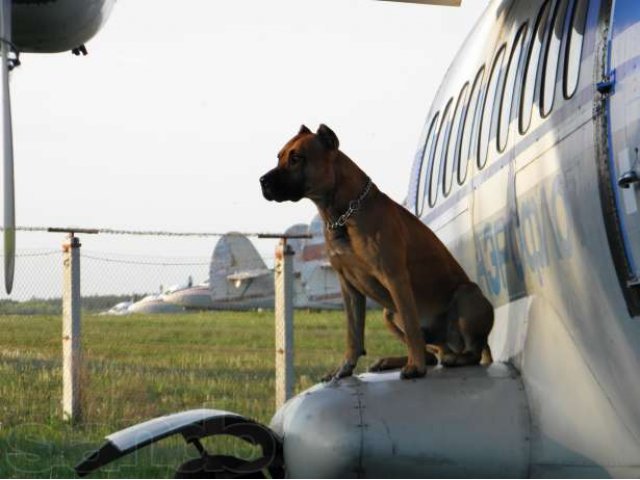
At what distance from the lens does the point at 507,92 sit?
6.17 m

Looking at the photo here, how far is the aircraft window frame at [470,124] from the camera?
7.08 m

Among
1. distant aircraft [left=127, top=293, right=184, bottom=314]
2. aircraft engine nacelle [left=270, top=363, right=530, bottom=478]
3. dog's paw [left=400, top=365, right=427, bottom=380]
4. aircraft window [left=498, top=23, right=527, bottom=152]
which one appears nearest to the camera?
aircraft engine nacelle [left=270, top=363, right=530, bottom=478]

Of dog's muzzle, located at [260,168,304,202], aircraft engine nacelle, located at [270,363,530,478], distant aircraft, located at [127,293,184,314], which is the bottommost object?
aircraft engine nacelle, located at [270,363,530,478]

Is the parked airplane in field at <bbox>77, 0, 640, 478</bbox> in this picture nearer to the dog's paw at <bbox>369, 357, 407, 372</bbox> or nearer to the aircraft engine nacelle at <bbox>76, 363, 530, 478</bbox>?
the aircraft engine nacelle at <bbox>76, 363, 530, 478</bbox>

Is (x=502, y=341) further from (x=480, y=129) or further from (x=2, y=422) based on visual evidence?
(x=2, y=422)

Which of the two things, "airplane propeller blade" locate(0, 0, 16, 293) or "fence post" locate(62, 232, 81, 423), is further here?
"fence post" locate(62, 232, 81, 423)

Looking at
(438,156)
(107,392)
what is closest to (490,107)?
(438,156)

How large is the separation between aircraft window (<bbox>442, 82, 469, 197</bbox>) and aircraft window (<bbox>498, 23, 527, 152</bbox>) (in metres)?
1.35

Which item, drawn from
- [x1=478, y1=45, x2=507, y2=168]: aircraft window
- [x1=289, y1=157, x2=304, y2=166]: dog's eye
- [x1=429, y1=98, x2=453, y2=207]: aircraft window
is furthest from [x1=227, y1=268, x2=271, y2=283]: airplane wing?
[x1=289, y1=157, x2=304, y2=166]: dog's eye

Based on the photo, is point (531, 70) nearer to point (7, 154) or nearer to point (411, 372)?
point (411, 372)

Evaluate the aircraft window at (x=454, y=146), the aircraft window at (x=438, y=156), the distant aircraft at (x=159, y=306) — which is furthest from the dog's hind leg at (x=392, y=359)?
the distant aircraft at (x=159, y=306)

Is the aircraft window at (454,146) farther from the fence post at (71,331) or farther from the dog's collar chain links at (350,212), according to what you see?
the fence post at (71,331)

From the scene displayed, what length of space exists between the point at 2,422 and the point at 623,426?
8934mm

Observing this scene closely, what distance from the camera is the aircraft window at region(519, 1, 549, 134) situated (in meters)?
5.54
